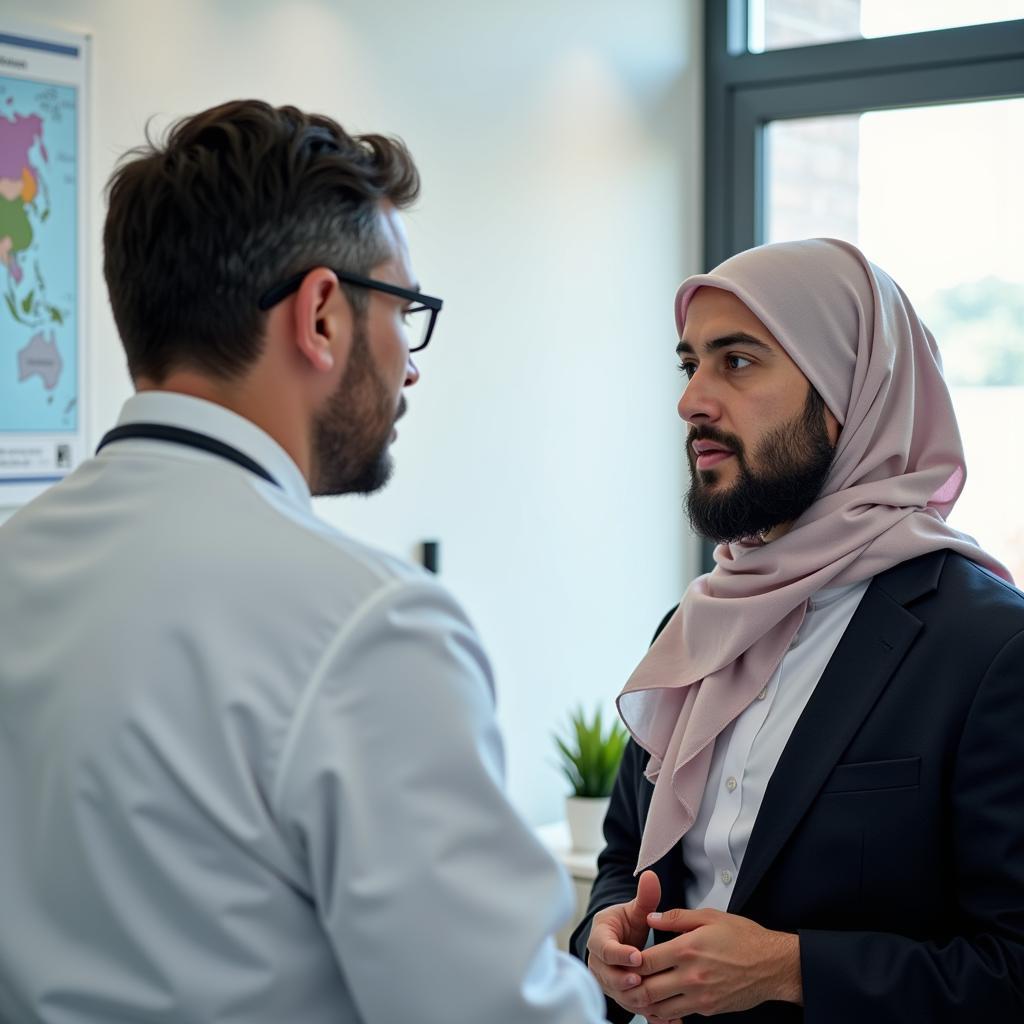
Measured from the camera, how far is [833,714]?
1.62m

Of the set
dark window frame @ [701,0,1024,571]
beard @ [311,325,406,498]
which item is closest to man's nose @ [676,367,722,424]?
beard @ [311,325,406,498]

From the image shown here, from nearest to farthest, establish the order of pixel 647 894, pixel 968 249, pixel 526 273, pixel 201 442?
pixel 201 442, pixel 647 894, pixel 526 273, pixel 968 249

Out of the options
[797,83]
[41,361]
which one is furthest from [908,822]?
[797,83]

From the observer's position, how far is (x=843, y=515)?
1748 mm

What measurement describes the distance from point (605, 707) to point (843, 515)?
8.11ft

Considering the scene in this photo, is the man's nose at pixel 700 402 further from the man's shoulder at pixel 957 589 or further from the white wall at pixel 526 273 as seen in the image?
the white wall at pixel 526 273

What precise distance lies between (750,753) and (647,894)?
0.75 ft

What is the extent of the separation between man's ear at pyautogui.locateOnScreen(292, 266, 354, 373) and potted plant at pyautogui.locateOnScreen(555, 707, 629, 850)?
249cm

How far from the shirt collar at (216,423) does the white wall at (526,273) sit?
5.78 ft

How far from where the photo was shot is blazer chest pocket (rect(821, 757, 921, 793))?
1542 mm

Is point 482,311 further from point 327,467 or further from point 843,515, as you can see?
point 327,467

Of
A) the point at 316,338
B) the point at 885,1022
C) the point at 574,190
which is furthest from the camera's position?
the point at 574,190

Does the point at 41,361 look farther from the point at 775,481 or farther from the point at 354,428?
the point at 354,428

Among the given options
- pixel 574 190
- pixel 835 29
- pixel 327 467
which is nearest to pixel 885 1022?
pixel 327 467
